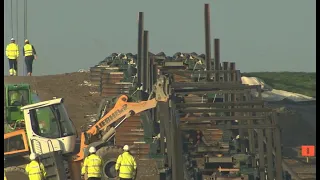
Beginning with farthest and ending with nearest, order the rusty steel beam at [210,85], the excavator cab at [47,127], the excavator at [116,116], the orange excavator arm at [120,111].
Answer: the orange excavator arm at [120,111], the excavator at [116,116], the rusty steel beam at [210,85], the excavator cab at [47,127]

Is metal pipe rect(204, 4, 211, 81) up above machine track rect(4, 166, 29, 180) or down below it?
above

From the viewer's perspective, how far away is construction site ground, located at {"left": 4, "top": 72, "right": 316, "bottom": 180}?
40.2 metres

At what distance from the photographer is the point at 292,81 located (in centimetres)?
5878

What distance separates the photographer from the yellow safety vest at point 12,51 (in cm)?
3691

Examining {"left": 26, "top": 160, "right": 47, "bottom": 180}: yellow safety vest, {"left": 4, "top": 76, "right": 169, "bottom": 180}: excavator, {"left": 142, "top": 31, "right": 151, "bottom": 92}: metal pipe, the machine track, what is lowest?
the machine track

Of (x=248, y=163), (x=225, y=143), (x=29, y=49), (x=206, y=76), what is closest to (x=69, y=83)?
(x=29, y=49)

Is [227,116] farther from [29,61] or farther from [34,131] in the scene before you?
[29,61]

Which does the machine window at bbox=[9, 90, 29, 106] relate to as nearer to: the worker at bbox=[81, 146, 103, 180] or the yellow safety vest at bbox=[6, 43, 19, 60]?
the worker at bbox=[81, 146, 103, 180]

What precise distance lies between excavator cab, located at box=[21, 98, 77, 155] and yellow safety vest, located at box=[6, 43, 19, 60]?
11.6 metres

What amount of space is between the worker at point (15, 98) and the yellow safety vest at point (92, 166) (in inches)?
134

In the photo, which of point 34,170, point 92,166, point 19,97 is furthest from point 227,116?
point 19,97

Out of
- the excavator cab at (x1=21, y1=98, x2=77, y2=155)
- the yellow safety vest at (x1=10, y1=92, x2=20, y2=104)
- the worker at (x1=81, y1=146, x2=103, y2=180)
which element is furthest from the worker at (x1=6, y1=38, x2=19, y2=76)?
the worker at (x1=81, y1=146, x2=103, y2=180)

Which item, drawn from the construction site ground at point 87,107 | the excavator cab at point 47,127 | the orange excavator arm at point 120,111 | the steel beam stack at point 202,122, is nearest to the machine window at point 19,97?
the excavator cab at point 47,127

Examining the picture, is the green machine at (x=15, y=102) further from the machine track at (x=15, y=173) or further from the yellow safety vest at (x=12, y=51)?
the yellow safety vest at (x=12, y=51)
